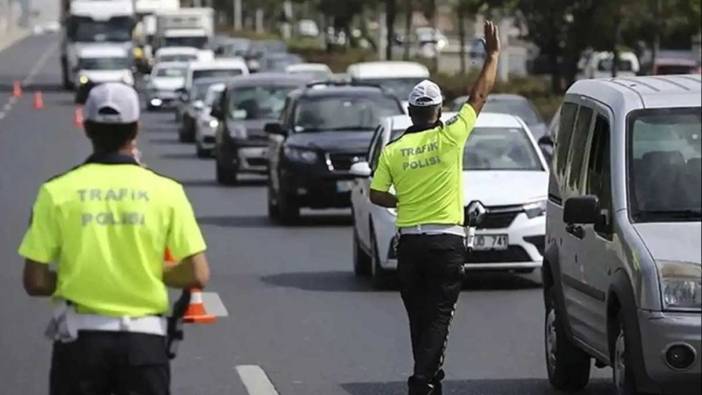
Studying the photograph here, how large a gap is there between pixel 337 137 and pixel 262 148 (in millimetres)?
6710

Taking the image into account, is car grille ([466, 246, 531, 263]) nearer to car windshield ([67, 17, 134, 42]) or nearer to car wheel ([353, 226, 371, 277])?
car wheel ([353, 226, 371, 277])

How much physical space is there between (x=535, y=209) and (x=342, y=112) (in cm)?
788

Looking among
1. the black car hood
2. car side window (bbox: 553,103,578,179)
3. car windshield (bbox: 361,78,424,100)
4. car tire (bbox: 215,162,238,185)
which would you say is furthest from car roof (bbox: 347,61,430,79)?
car side window (bbox: 553,103,578,179)

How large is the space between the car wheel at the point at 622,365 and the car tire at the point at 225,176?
839 inches

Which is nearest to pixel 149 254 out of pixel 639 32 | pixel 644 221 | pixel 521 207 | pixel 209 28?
pixel 644 221

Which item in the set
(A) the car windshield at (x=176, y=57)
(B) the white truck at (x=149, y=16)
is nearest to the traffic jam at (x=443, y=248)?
(A) the car windshield at (x=176, y=57)

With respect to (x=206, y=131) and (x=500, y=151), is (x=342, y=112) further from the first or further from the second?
(x=206, y=131)

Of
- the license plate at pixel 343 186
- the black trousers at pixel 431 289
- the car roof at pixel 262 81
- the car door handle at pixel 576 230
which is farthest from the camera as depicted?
the car roof at pixel 262 81

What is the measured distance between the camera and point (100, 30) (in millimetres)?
68625

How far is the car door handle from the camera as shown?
10.7 m

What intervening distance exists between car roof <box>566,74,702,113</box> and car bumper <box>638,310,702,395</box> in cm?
138

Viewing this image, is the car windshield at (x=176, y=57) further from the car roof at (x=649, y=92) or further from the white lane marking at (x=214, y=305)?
the car roof at (x=649, y=92)

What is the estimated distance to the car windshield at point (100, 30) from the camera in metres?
68.3

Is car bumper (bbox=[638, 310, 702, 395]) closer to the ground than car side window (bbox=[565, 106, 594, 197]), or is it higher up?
closer to the ground
